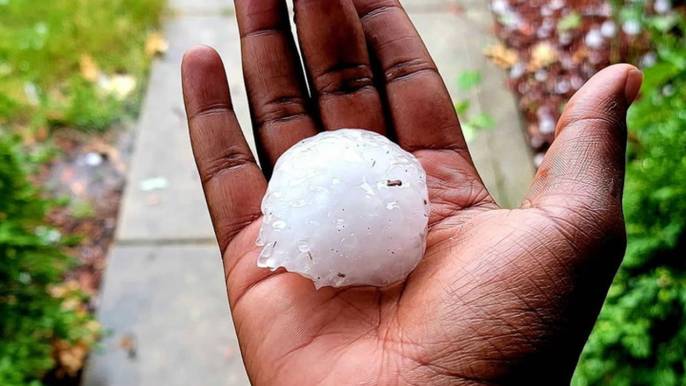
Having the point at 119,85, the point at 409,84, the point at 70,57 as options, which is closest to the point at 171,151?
the point at 119,85

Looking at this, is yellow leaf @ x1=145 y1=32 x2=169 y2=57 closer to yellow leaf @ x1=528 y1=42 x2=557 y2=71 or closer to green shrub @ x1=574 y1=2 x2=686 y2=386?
yellow leaf @ x1=528 y1=42 x2=557 y2=71

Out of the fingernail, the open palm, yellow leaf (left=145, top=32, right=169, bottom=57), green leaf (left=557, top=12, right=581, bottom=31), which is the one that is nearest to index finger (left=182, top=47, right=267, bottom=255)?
the open palm

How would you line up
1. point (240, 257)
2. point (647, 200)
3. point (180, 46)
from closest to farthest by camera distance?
point (240, 257), point (647, 200), point (180, 46)

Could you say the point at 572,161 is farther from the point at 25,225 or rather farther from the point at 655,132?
the point at 25,225

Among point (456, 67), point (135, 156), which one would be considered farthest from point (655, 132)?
point (135, 156)

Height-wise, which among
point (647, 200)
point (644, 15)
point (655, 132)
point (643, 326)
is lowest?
point (643, 326)

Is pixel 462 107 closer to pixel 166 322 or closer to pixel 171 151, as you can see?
pixel 171 151
